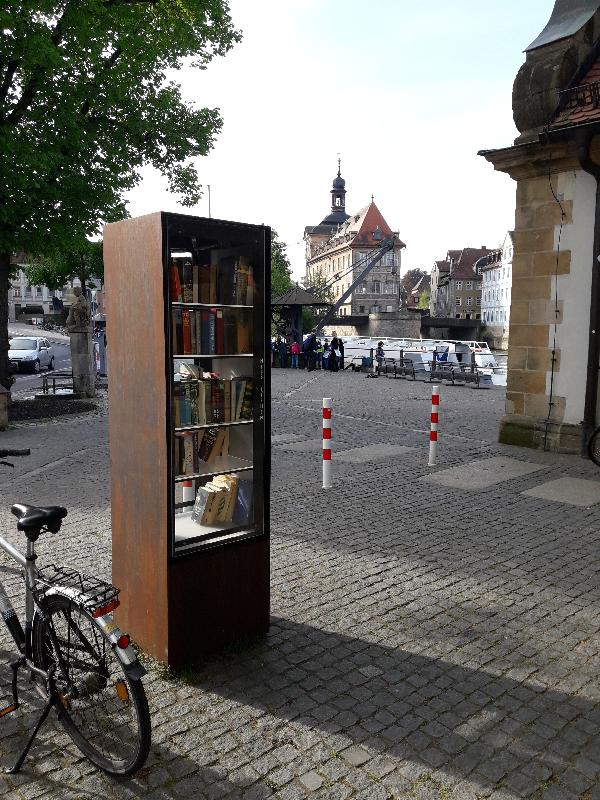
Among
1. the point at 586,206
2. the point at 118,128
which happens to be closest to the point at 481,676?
the point at 586,206

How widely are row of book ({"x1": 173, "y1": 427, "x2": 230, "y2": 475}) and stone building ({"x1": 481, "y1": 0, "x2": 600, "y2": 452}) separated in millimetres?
7521

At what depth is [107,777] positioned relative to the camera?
291 centimetres

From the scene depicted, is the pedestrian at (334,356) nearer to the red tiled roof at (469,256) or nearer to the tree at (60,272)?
the tree at (60,272)

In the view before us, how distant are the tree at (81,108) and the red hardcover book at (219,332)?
10.2 m

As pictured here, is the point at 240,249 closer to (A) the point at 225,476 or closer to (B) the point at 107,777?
(A) the point at 225,476

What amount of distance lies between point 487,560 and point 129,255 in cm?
383

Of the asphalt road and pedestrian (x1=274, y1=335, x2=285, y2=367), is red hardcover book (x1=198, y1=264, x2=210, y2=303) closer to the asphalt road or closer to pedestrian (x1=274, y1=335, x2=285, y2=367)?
the asphalt road

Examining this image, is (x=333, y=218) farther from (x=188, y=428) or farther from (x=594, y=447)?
(x=188, y=428)

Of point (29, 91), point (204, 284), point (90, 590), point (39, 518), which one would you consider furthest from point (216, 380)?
point (29, 91)

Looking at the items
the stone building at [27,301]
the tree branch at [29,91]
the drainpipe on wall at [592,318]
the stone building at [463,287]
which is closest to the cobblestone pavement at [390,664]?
the drainpipe on wall at [592,318]

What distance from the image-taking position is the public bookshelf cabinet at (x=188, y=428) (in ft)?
12.0

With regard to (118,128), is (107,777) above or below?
below

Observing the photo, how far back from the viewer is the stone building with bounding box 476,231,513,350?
300 ft

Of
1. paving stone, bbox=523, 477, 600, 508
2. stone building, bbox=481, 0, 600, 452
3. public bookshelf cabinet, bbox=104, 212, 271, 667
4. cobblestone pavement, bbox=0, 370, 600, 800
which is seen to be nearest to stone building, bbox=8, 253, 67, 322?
stone building, bbox=481, 0, 600, 452
